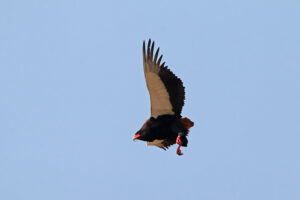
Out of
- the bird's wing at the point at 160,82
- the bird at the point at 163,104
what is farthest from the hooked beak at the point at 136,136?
the bird's wing at the point at 160,82

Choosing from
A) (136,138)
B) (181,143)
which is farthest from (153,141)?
(181,143)

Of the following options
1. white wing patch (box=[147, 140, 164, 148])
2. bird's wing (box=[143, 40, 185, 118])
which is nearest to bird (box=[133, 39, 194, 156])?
bird's wing (box=[143, 40, 185, 118])

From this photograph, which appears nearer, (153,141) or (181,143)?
(181,143)

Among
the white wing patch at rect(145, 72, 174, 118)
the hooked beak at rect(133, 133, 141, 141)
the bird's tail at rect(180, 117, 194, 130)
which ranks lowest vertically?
the hooked beak at rect(133, 133, 141, 141)

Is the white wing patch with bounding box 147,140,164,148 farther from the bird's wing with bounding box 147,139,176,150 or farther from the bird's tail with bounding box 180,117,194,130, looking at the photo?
the bird's tail with bounding box 180,117,194,130

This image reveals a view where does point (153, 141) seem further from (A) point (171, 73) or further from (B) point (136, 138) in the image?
(A) point (171, 73)

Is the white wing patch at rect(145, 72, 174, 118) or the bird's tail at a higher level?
the white wing patch at rect(145, 72, 174, 118)

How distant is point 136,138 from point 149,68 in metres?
3.08

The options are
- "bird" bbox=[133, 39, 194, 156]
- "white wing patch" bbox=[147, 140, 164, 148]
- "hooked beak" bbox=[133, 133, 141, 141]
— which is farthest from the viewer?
"white wing patch" bbox=[147, 140, 164, 148]

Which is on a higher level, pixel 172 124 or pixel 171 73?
pixel 171 73

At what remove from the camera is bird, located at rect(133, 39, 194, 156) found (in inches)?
982

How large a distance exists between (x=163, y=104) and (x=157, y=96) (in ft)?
1.47

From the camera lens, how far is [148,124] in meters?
25.9

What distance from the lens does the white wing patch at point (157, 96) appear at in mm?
24938
